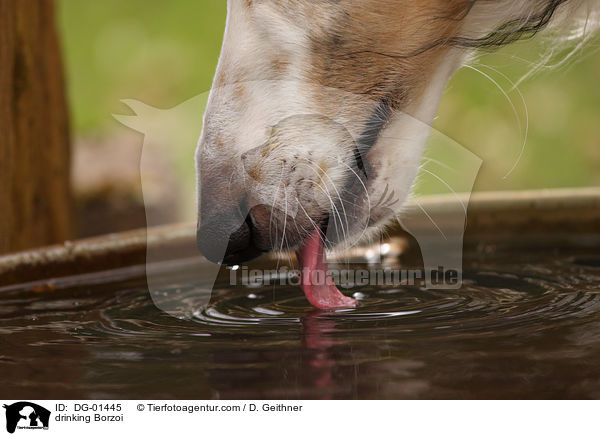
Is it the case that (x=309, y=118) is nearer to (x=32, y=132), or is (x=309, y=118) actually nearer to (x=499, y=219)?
(x=499, y=219)

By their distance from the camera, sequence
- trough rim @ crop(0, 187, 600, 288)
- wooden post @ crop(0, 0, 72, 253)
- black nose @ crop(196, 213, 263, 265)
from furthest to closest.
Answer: wooden post @ crop(0, 0, 72, 253) → trough rim @ crop(0, 187, 600, 288) → black nose @ crop(196, 213, 263, 265)

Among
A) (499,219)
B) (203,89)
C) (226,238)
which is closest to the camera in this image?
(226,238)

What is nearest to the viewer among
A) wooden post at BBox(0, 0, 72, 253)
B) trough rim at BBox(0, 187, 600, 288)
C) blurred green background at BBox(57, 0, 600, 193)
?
trough rim at BBox(0, 187, 600, 288)

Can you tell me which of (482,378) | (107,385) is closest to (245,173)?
(107,385)

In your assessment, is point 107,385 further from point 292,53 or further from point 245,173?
point 292,53

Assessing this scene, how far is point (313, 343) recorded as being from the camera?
1600mm

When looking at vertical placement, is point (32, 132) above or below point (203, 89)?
below

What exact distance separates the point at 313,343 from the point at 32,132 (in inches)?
69.5
